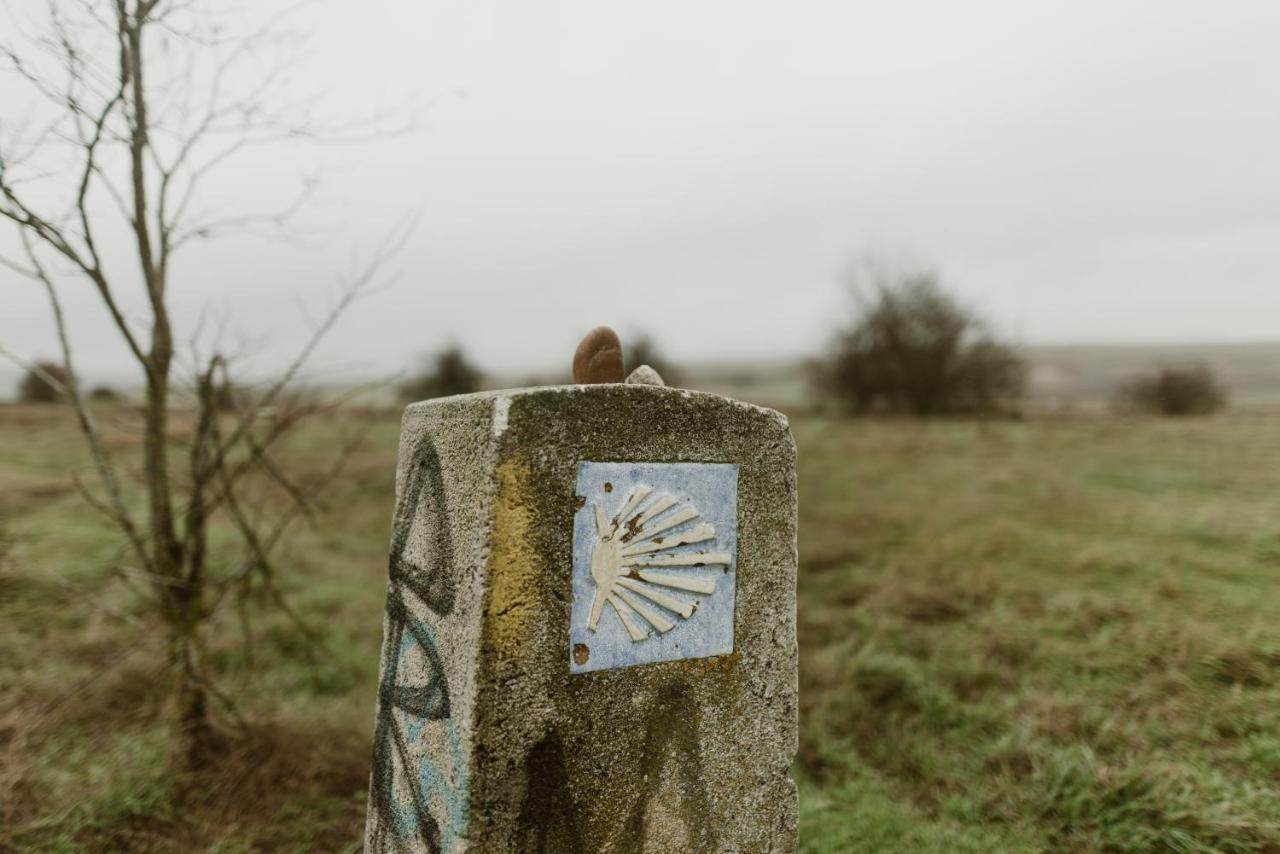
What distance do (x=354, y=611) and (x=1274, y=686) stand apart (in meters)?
5.42

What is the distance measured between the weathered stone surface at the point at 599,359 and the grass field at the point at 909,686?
202cm

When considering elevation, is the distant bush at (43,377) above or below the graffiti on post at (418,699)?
above

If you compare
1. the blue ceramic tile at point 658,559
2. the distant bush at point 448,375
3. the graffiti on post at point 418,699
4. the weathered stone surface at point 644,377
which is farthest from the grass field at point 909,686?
the distant bush at point 448,375

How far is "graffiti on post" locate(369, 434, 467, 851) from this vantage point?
1.67 meters

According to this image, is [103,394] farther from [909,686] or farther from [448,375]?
[448,375]

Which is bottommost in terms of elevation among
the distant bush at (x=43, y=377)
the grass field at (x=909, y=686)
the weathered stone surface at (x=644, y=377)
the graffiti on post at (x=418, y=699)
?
the grass field at (x=909, y=686)

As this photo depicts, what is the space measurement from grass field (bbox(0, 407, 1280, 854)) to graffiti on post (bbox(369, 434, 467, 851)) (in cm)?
95

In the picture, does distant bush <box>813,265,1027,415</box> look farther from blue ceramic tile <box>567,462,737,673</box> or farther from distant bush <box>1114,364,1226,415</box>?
blue ceramic tile <box>567,462,737,673</box>

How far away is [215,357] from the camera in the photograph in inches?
117

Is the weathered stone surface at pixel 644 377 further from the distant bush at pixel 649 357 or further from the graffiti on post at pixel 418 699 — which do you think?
the distant bush at pixel 649 357

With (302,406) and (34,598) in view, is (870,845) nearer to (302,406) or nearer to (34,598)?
(302,406)

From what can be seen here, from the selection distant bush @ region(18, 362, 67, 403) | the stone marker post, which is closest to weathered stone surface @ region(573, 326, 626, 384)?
the stone marker post

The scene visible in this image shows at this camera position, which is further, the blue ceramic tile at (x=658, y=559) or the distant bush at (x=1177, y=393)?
the distant bush at (x=1177, y=393)

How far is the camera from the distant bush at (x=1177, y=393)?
16.4 meters
